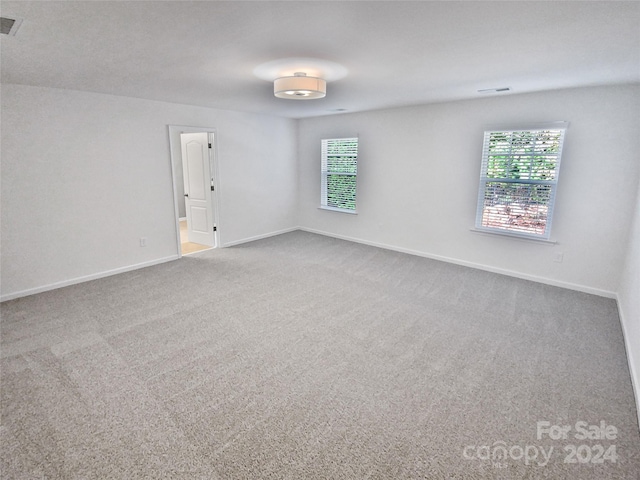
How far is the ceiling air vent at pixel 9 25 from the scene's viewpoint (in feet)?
6.15

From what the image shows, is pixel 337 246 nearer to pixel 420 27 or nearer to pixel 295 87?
pixel 295 87

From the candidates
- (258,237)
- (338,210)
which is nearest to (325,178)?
(338,210)

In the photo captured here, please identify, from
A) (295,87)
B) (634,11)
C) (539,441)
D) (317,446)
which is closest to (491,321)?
(539,441)

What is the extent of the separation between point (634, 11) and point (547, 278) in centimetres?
331

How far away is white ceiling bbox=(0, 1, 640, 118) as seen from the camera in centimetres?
174

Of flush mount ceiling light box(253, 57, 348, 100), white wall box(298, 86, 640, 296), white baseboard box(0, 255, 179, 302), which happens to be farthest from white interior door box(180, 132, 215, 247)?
flush mount ceiling light box(253, 57, 348, 100)

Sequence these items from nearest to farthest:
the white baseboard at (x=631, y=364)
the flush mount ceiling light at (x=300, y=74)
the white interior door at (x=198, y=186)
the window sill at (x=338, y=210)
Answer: the white baseboard at (x=631, y=364) < the flush mount ceiling light at (x=300, y=74) < the white interior door at (x=198, y=186) < the window sill at (x=338, y=210)

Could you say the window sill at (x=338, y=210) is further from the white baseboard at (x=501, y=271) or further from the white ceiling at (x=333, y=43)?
the white ceiling at (x=333, y=43)

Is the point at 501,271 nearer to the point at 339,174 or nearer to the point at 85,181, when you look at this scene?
the point at 339,174

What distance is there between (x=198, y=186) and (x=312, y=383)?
4532 mm

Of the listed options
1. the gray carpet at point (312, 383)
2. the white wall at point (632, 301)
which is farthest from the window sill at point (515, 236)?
the white wall at point (632, 301)

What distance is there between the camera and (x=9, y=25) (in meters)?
1.95

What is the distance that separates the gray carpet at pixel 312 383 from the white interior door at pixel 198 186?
1942 millimetres

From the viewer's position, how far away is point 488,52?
95.5 inches
